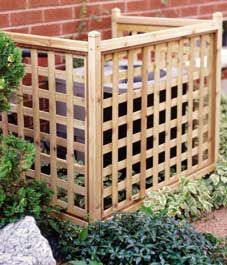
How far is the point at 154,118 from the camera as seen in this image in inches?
181

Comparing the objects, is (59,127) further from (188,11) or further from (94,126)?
(188,11)

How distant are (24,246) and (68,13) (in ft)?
7.88

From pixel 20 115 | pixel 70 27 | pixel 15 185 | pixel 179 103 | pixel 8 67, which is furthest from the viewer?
pixel 70 27

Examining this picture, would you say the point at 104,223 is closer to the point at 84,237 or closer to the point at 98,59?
the point at 84,237

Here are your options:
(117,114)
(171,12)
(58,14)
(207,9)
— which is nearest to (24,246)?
(117,114)

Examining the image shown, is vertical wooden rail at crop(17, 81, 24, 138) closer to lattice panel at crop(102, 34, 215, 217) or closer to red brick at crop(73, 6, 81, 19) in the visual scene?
lattice panel at crop(102, 34, 215, 217)

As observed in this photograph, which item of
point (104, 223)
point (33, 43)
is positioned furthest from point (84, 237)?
point (33, 43)

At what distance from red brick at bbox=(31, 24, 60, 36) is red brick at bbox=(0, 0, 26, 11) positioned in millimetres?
202

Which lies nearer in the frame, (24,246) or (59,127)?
(24,246)

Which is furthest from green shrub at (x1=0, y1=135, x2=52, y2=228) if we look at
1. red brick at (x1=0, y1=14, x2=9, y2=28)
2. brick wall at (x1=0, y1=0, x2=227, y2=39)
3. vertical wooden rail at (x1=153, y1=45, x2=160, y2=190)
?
brick wall at (x1=0, y1=0, x2=227, y2=39)

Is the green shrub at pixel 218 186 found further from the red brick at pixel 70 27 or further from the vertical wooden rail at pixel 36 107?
the red brick at pixel 70 27

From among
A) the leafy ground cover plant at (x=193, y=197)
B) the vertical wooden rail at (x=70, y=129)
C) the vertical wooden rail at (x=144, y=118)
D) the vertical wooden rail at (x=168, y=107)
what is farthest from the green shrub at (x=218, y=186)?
the vertical wooden rail at (x=70, y=129)

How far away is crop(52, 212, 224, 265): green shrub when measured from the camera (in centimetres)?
365

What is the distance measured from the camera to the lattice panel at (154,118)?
4.27 meters
